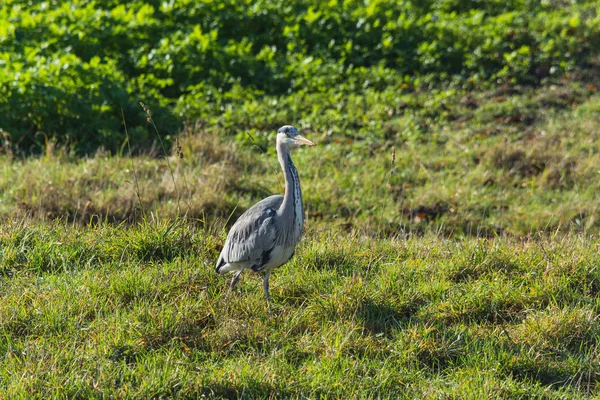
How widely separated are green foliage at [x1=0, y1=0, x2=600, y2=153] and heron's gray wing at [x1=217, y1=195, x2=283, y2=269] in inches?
172

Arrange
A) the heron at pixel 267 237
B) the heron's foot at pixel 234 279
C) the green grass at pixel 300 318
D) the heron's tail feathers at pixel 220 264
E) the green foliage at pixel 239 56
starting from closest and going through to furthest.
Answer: the green grass at pixel 300 318 < the heron at pixel 267 237 < the heron's foot at pixel 234 279 < the heron's tail feathers at pixel 220 264 < the green foliage at pixel 239 56

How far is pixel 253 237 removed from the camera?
17.6 feet

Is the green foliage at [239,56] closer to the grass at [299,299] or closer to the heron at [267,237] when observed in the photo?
the grass at [299,299]

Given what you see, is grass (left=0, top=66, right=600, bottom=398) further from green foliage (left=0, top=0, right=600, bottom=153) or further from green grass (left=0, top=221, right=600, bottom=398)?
green foliage (left=0, top=0, right=600, bottom=153)

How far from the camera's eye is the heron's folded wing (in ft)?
17.5

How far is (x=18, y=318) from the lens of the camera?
5.03m

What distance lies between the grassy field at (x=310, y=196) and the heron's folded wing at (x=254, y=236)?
311mm

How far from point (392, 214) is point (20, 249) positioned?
3.90 m

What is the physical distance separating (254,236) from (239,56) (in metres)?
6.31

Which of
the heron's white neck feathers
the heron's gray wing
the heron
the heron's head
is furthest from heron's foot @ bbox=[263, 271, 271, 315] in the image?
the heron's head

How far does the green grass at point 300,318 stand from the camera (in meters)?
4.60

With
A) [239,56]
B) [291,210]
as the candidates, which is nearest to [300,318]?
[291,210]

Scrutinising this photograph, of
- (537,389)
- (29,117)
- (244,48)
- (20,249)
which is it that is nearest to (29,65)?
(29,117)

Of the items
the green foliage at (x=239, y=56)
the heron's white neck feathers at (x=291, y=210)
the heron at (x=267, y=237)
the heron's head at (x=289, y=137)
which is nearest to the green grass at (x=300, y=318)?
the heron at (x=267, y=237)
